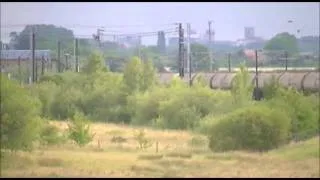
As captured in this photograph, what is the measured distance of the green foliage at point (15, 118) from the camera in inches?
837

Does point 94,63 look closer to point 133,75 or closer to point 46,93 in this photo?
point 133,75

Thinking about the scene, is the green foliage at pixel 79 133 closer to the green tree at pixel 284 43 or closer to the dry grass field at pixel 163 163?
the dry grass field at pixel 163 163

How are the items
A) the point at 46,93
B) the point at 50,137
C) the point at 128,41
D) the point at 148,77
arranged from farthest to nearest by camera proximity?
the point at 128,41 → the point at 148,77 → the point at 46,93 → the point at 50,137

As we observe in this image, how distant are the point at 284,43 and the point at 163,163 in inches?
1371

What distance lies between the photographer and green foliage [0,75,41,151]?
21266 mm

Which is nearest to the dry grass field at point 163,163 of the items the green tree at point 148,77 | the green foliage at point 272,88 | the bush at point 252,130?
the bush at point 252,130

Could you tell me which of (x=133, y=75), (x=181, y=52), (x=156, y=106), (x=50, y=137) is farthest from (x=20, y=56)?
Answer: (x=50, y=137)

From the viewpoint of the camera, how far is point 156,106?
1581 inches

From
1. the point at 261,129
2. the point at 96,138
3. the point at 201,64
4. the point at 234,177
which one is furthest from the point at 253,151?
the point at 201,64

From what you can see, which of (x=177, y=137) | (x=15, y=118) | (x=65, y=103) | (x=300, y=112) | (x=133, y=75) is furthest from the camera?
(x=133, y=75)

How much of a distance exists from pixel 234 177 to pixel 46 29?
37.1 m

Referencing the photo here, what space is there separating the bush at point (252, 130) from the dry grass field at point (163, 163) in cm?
99

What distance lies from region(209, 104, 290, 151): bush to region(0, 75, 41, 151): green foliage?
25.0 ft

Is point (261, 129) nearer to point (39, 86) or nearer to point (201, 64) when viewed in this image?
point (39, 86)
